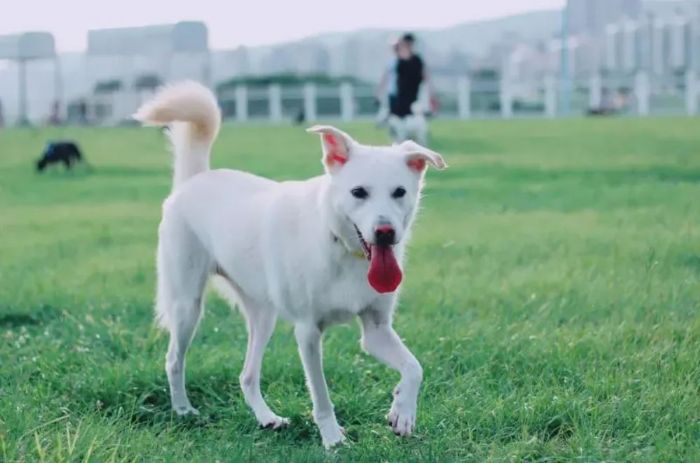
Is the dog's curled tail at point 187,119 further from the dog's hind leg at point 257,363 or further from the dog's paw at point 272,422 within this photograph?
the dog's paw at point 272,422

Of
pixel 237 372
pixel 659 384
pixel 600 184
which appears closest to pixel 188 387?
pixel 237 372

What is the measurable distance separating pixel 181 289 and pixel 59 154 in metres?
14.6

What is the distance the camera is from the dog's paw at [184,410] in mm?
5367

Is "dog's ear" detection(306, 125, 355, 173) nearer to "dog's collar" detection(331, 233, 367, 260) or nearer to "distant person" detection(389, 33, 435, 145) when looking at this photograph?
"dog's collar" detection(331, 233, 367, 260)

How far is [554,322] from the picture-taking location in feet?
21.5

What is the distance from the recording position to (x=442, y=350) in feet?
19.7

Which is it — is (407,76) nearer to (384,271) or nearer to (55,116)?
(384,271)

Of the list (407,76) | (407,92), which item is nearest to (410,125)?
(407,92)

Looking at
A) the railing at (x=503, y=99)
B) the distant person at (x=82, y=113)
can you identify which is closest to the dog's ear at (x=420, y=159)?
the railing at (x=503, y=99)

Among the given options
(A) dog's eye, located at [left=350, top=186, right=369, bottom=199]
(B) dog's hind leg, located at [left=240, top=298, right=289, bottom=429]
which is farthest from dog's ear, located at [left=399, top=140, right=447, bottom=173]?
(B) dog's hind leg, located at [left=240, top=298, right=289, bottom=429]

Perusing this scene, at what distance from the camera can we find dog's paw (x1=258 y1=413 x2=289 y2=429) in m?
5.09

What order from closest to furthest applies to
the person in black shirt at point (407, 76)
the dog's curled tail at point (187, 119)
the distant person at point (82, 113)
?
1. the dog's curled tail at point (187, 119)
2. the person in black shirt at point (407, 76)
3. the distant person at point (82, 113)

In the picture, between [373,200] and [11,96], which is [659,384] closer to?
[373,200]

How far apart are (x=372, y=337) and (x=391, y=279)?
0.38 meters
